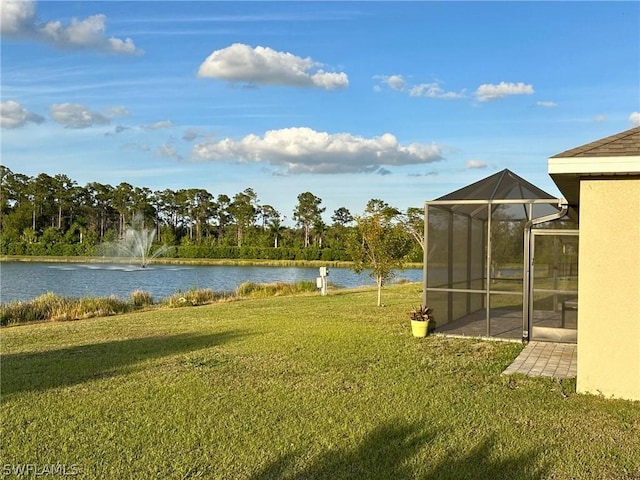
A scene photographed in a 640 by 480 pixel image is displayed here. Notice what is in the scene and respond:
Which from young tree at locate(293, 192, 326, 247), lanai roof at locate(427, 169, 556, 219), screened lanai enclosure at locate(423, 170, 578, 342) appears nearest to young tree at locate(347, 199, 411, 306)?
screened lanai enclosure at locate(423, 170, 578, 342)

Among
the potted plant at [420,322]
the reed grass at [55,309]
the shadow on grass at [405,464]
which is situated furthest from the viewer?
the reed grass at [55,309]

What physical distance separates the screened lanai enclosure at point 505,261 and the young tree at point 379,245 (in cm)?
278

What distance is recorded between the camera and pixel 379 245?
14727 mm

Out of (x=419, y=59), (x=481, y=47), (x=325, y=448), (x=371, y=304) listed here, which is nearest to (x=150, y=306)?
(x=371, y=304)

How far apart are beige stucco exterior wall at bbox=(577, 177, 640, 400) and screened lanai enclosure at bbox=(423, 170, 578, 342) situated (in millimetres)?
2665

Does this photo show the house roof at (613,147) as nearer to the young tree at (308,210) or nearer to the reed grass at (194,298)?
the reed grass at (194,298)

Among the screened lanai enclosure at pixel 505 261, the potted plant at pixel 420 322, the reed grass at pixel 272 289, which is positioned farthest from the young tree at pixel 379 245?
the reed grass at pixel 272 289

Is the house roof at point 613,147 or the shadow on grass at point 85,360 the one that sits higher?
the house roof at point 613,147

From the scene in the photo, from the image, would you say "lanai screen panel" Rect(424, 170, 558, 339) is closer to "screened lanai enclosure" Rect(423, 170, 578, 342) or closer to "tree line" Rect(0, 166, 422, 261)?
"screened lanai enclosure" Rect(423, 170, 578, 342)

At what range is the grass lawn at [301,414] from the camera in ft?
12.4

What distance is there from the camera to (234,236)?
6106 centimetres

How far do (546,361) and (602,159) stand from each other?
324 centimetres

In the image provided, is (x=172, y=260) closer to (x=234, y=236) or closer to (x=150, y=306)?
(x=234, y=236)

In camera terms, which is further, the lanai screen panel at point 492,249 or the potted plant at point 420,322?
the lanai screen panel at point 492,249
